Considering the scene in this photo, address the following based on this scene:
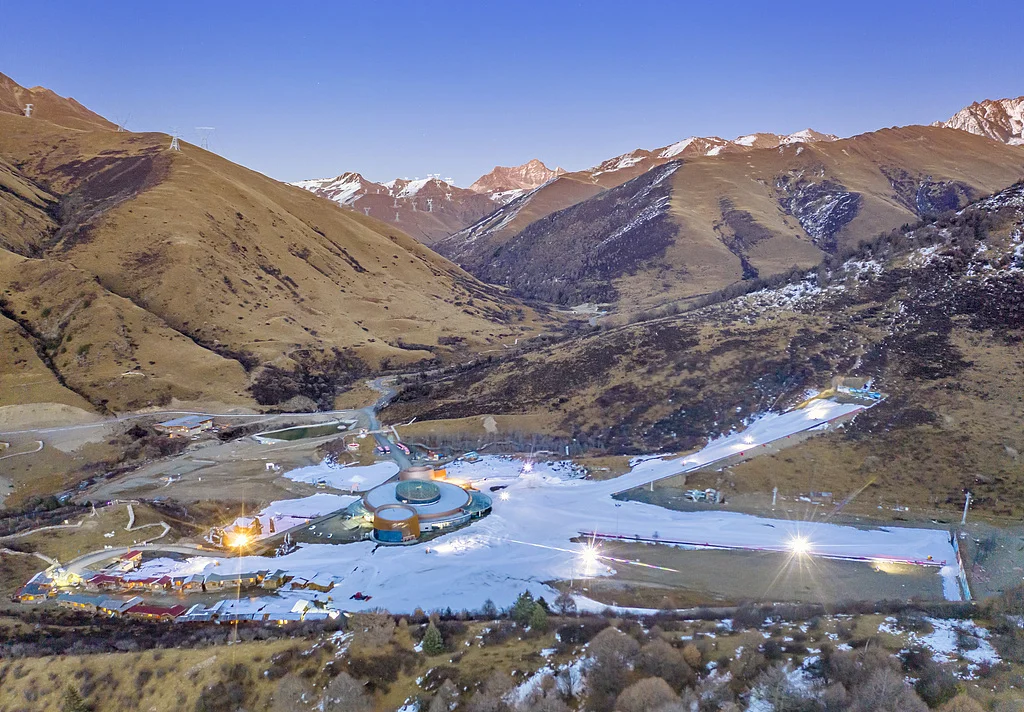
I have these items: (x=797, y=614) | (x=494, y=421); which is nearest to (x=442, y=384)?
(x=494, y=421)

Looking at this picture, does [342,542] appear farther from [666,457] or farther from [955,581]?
[955,581]

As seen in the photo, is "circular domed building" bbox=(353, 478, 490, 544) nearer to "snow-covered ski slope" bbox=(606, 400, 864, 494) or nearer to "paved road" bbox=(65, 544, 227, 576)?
"paved road" bbox=(65, 544, 227, 576)

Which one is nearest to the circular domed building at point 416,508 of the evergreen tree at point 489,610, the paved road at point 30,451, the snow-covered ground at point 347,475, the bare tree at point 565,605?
the snow-covered ground at point 347,475

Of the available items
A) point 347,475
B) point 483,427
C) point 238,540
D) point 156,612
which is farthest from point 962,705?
point 483,427

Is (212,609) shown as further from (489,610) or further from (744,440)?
(744,440)

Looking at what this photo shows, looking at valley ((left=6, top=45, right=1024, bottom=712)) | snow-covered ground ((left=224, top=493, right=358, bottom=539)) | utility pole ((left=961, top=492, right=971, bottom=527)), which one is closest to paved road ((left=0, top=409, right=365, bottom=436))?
valley ((left=6, top=45, right=1024, bottom=712))
